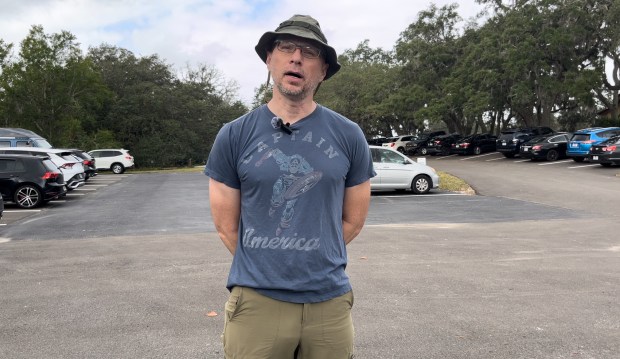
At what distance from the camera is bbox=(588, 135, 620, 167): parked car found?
23719mm

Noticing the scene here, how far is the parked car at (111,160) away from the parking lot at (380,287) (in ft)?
74.4

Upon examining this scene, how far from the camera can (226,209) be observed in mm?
2377

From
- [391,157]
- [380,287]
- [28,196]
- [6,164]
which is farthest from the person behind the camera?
[391,157]

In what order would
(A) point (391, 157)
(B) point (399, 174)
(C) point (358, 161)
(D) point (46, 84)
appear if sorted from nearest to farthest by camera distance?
(C) point (358, 161) < (B) point (399, 174) < (A) point (391, 157) < (D) point (46, 84)

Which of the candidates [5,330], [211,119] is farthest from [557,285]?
[211,119]

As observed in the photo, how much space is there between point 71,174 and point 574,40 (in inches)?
1153

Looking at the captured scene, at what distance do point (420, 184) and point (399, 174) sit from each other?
→ 2.62 ft

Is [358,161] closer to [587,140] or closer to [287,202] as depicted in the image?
[287,202]

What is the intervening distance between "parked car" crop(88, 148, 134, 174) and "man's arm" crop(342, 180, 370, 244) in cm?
3408

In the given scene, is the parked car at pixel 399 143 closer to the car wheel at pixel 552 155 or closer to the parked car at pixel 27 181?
the car wheel at pixel 552 155

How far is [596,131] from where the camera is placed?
88.3ft

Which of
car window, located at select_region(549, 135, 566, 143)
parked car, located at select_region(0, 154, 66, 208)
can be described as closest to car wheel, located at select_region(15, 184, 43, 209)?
parked car, located at select_region(0, 154, 66, 208)

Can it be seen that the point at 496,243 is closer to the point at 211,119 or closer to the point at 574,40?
the point at 574,40

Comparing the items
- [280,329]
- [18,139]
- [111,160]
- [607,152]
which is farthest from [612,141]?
Answer: [111,160]
